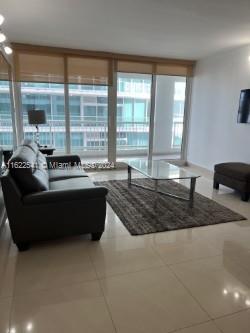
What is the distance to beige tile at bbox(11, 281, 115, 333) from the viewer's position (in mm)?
1515

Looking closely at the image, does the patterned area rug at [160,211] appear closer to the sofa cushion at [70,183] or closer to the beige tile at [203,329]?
the sofa cushion at [70,183]

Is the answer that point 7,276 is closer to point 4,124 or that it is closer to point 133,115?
point 4,124

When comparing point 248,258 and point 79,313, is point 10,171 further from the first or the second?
point 248,258

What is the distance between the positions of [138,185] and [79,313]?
2840 mm

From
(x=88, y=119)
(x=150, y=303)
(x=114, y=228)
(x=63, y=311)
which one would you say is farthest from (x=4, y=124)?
(x=150, y=303)

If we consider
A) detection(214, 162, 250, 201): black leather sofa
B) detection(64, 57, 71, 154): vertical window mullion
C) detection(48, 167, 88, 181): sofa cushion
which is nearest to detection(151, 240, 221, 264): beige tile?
detection(48, 167, 88, 181): sofa cushion

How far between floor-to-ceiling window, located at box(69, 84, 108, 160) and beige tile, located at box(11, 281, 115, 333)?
4082 mm

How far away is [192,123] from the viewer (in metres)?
5.88

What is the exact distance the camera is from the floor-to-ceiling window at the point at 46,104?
195 inches

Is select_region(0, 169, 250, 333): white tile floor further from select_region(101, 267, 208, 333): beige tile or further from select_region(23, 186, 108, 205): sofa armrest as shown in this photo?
select_region(23, 186, 108, 205): sofa armrest

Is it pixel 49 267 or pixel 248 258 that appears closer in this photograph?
pixel 49 267

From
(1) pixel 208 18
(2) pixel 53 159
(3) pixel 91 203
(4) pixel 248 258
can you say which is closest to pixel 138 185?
(2) pixel 53 159

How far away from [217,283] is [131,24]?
10.8ft

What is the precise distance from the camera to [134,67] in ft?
17.3
